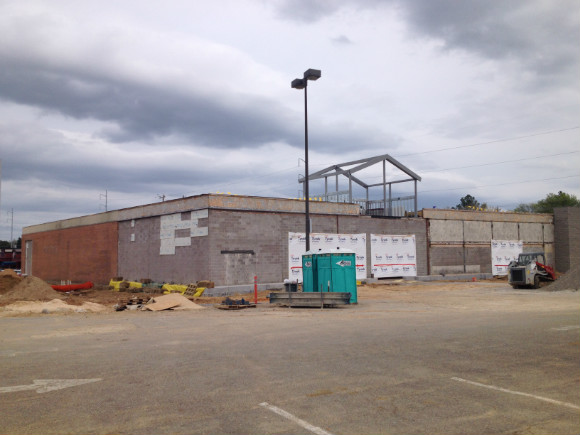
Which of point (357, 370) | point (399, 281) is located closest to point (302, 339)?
point (357, 370)

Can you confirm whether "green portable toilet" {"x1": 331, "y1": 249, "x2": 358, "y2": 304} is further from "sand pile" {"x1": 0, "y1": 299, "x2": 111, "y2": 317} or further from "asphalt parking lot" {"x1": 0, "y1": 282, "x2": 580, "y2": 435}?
"sand pile" {"x1": 0, "y1": 299, "x2": 111, "y2": 317}

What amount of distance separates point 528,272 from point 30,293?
27.2 meters

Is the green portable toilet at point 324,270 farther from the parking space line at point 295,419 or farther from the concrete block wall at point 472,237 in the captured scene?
the concrete block wall at point 472,237

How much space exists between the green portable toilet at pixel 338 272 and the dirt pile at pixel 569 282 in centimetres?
1473

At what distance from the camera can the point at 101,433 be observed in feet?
16.3

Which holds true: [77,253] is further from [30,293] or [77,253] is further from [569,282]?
[569,282]

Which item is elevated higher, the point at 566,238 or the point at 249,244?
the point at 566,238

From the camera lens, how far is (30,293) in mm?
21109

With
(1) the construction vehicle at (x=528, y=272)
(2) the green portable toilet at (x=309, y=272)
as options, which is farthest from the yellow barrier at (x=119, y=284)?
(1) the construction vehicle at (x=528, y=272)

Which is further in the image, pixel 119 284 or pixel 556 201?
pixel 556 201

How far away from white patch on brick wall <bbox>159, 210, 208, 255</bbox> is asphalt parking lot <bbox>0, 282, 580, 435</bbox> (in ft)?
43.9

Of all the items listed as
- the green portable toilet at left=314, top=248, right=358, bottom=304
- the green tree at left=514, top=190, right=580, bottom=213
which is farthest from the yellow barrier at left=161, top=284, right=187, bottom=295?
the green tree at left=514, top=190, right=580, bottom=213

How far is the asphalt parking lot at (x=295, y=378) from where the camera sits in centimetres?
531

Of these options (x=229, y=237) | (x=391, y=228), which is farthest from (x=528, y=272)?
(x=229, y=237)
